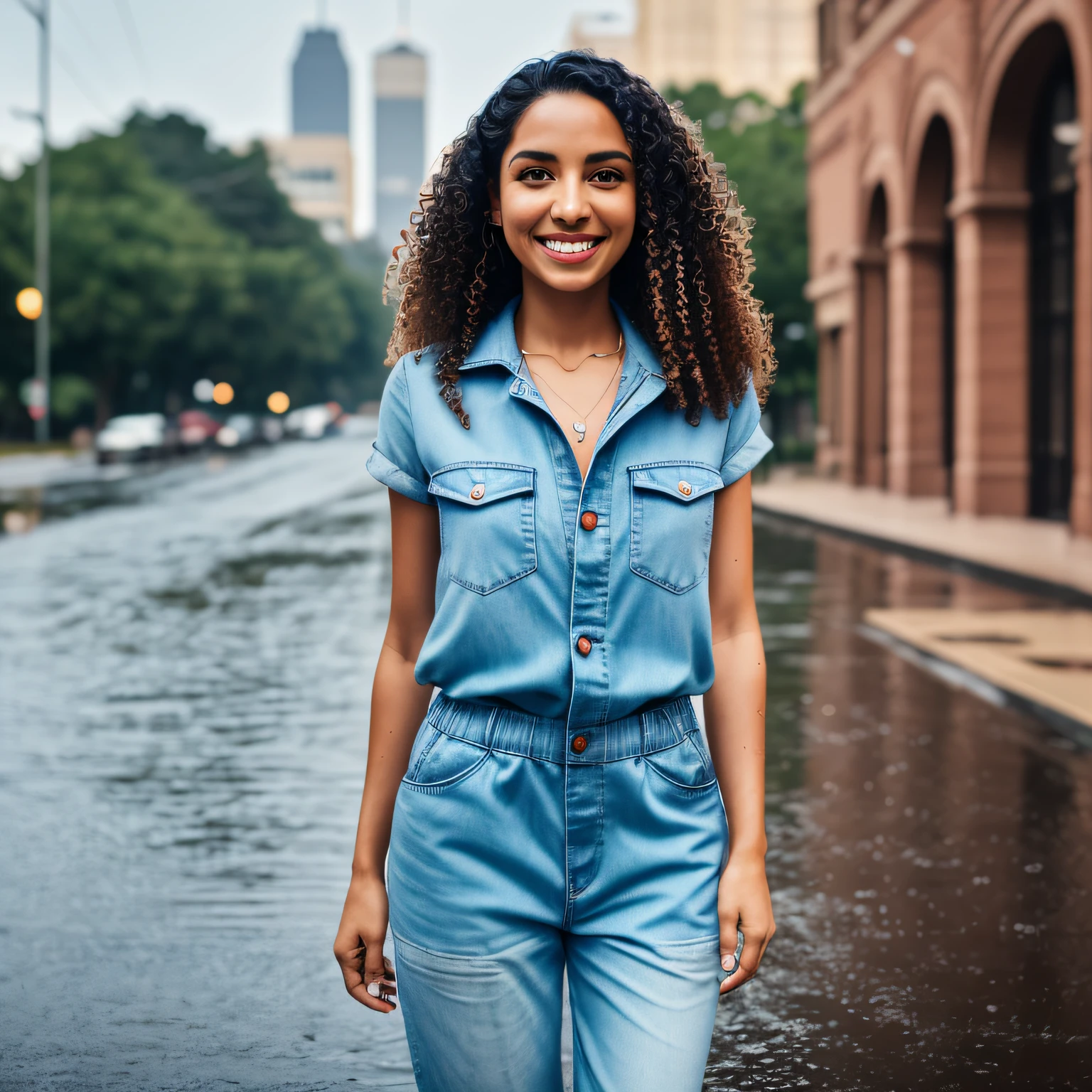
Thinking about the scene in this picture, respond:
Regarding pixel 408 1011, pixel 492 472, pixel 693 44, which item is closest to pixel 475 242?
pixel 492 472

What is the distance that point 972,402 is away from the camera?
1032 inches

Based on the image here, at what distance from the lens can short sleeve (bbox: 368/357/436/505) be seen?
2.58 m

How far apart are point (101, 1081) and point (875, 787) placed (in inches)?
178

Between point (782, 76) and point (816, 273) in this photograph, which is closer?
point (816, 273)

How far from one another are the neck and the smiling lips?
78 mm

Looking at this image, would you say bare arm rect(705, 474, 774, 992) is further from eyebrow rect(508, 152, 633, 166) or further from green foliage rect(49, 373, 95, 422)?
green foliage rect(49, 373, 95, 422)

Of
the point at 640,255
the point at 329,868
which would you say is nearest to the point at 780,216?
the point at 329,868

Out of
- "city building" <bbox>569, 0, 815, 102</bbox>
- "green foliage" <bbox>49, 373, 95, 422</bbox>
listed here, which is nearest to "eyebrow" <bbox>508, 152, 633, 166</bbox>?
"green foliage" <bbox>49, 373, 95, 422</bbox>

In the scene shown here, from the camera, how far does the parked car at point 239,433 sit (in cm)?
7062

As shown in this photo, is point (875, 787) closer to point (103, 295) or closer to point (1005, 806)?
point (1005, 806)

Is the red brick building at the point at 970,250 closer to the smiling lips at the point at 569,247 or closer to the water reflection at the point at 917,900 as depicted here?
the water reflection at the point at 917,900

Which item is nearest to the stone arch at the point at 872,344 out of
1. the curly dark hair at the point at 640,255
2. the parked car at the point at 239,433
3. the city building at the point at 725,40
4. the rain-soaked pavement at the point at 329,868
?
the rain-soaked pavement at the point at 329,868

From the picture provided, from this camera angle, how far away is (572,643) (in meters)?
2.41

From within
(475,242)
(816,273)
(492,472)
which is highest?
(816,273)
